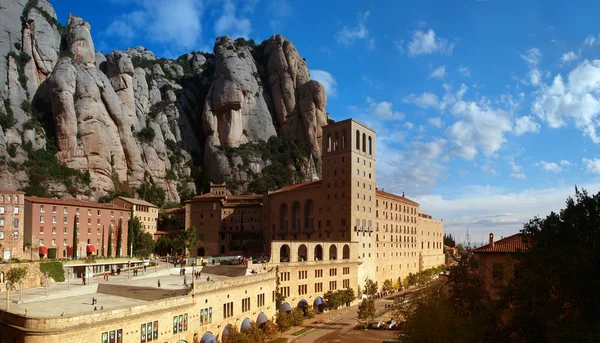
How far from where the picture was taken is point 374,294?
84.7 m

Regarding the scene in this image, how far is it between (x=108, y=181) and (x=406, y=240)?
6666 cm

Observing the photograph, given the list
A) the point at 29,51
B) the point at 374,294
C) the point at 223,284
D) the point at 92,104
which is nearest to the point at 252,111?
the point at 92,104

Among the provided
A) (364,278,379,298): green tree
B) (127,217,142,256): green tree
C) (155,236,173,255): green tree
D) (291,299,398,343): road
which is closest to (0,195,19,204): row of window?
(127,217,142,256): green tree

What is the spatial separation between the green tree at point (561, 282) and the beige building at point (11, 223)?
6699 cm

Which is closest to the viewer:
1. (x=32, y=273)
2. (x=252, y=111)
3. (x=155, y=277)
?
(x=32, y=273)

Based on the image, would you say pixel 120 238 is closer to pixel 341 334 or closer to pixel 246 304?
pixel 246 304

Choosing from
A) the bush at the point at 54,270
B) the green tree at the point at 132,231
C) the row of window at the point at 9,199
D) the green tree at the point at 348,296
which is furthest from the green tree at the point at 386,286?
the row of window at the point at 9,199

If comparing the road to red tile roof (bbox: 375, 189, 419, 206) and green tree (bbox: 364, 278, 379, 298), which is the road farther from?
red tile roof (bbox: 375, 189, 419, 206)

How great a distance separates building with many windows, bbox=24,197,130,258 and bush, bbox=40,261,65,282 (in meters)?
18.8

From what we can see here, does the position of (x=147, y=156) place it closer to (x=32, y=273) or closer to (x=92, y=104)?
(x=92, y=104)

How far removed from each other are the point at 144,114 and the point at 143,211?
1801 inches

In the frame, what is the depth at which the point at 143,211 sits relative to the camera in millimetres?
98125

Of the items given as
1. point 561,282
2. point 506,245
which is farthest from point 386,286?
point 561,282

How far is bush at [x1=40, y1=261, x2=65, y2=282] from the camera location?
51.1 m
